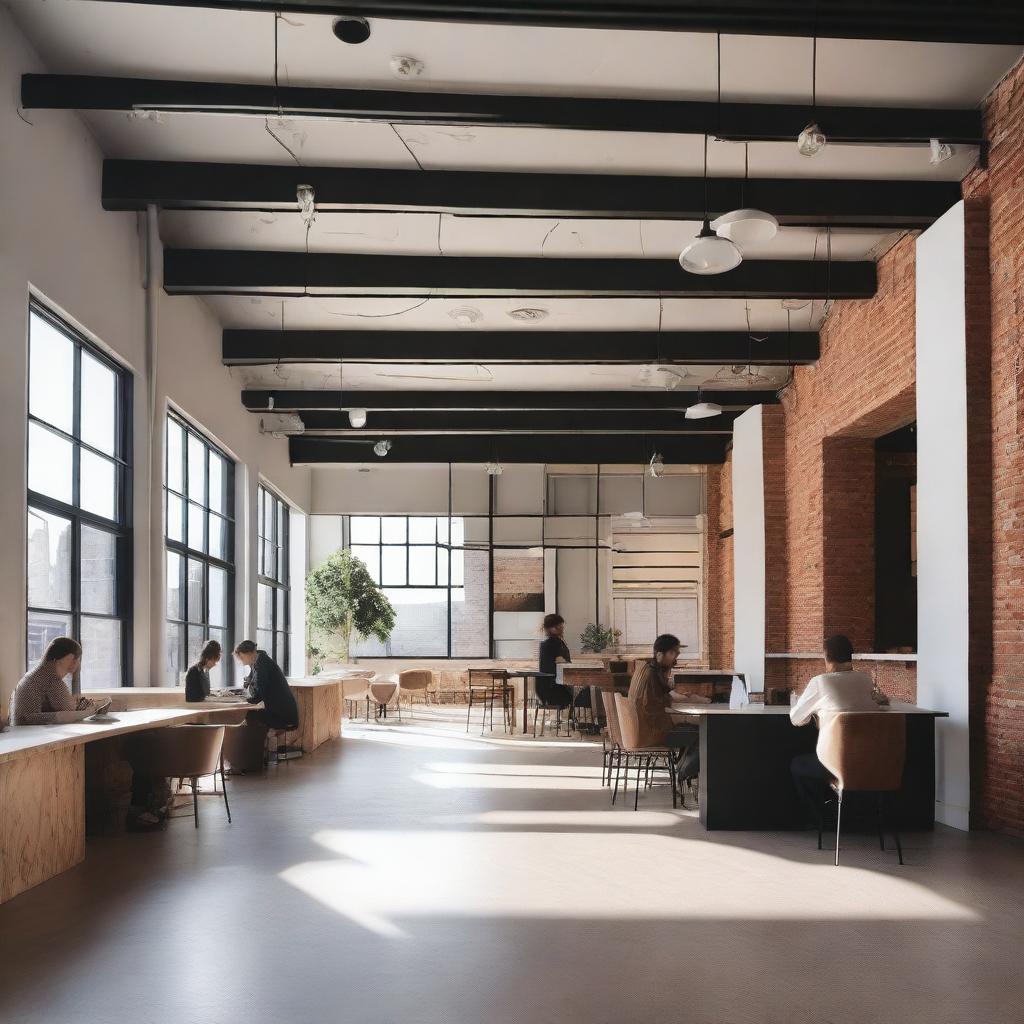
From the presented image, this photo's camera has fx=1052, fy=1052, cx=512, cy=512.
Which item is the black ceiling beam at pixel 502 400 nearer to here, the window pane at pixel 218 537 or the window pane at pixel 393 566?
the window pane at pixel 218 537

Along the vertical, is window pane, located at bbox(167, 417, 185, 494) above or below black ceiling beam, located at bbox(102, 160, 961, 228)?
below

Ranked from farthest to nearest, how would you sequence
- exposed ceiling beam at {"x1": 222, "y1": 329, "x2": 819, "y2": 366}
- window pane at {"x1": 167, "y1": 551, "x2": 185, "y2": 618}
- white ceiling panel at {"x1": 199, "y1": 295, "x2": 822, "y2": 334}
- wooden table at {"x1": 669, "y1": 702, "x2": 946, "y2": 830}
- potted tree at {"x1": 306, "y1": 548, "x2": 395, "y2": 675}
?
potted tree at {"x1": 306, "y1": 548, "x2": 395, "y2": 675}, exposed ceiling beam at {"x1": 222, "y1": 329, "x2": 819, "y2": 366}, white ceiling panel at {"x1": 199, "y1": 295, "x2": 822, "y2": 334}, window pane at {"x1": 167, "y1": 551, "x2": 185, "y2": 618}, wooden table at {"x1": 669, "y1": 702, "x2": 946, "y2": 830}

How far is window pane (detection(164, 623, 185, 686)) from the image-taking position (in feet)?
32.6

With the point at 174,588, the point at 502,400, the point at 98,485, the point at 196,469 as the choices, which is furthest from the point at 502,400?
the point at 98,485

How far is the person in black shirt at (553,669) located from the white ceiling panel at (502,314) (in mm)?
3969

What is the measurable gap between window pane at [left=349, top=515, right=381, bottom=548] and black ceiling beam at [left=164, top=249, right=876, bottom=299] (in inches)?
416

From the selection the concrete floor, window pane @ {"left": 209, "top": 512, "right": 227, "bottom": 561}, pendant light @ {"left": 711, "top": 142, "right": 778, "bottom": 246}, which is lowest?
the concrete floor

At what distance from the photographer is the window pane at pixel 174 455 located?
9930mm

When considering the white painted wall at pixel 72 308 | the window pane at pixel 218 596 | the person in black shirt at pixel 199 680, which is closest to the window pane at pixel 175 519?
the white painted wall at pixel 72 308

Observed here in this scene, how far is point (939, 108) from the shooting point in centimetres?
670

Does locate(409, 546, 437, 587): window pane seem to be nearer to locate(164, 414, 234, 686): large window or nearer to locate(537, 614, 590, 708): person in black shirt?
locate(537, 614, 590, 708): person in black shirt

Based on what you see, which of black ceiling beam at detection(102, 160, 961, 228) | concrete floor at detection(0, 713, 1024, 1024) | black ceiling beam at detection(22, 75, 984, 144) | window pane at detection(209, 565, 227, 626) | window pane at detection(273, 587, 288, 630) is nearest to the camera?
concrete floor at detection(0, 713, 1024, 1024)

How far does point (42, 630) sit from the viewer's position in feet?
22.4

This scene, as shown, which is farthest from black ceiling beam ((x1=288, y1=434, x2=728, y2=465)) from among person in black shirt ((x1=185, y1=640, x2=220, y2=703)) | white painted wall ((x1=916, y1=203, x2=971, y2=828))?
white painted wall ((x1=916, y1=203, x2=971, y2=828))
